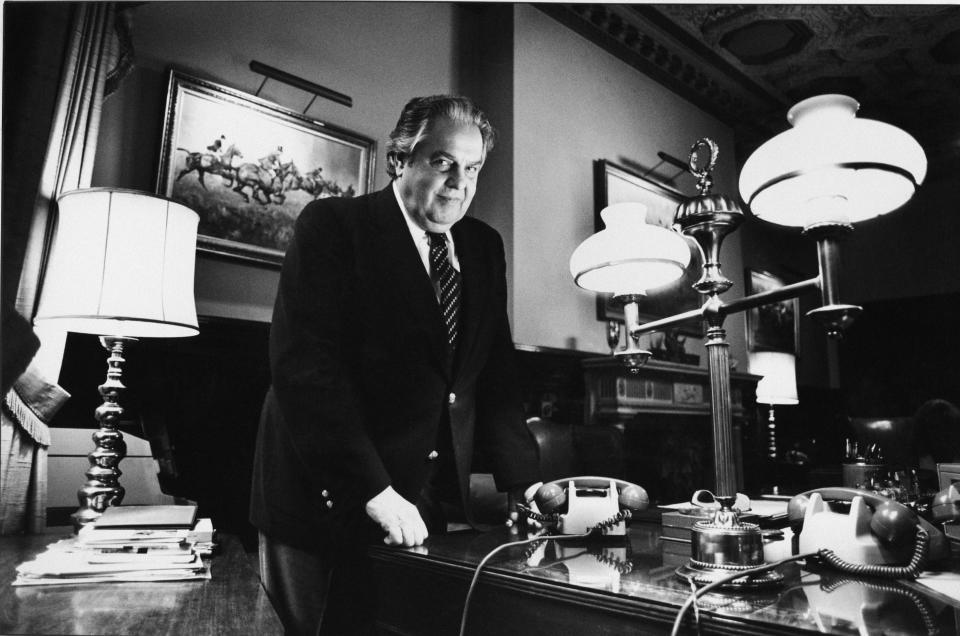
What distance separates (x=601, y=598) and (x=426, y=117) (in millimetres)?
817

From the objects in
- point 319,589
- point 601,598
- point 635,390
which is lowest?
point 319,589

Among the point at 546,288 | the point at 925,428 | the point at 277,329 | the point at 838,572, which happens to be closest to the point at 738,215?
the point at 838,572

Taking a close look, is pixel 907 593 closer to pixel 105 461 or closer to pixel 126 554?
pixel 126 554

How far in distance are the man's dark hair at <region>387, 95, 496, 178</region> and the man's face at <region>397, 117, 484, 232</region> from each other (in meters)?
0.01

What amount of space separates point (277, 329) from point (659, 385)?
83.2 inches

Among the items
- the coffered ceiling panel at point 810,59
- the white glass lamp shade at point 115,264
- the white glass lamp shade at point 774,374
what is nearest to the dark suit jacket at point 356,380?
the white glass lamp shade at point 115,264

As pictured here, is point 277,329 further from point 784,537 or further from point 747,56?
point 747,56

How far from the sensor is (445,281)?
1.06m

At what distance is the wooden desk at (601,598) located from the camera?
1.49 ft

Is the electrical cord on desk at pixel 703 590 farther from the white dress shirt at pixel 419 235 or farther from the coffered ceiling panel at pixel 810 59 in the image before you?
the coffered ceiling panel at pixel 810 59

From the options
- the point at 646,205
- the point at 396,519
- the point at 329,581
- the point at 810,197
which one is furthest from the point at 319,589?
the point at 646,205

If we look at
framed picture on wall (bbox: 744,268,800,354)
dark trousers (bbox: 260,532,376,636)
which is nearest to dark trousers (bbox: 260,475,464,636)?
dark trousers (bbox: 260,532,376,636)

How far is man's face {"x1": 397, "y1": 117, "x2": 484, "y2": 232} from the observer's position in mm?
1025

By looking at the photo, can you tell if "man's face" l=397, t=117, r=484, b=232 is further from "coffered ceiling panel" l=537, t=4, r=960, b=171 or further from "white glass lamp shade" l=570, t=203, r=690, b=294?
"coffered ceiling panel" l=537, t=4, r=960, b=171
